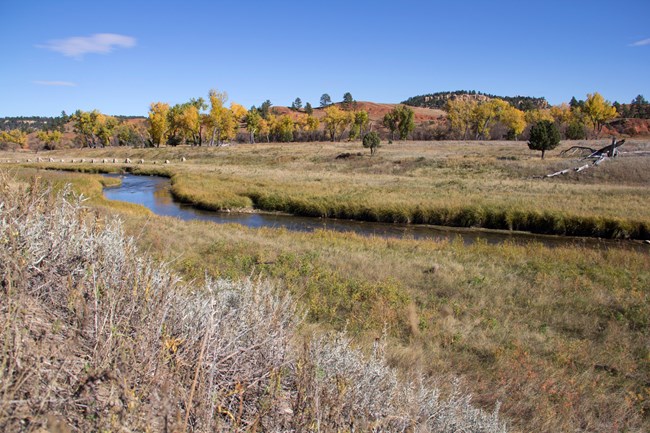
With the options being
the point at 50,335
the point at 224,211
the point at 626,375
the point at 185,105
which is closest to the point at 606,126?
the point at 185,105

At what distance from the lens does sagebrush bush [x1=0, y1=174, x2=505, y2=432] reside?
299 cm

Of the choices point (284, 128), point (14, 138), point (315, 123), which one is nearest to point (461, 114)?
point (315, 123)

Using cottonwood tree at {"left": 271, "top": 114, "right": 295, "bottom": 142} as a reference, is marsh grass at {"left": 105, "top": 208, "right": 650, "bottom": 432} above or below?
below

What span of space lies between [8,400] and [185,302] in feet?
7.20

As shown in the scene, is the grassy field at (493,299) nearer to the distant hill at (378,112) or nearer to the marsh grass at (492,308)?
the marsh grass at (492,308)

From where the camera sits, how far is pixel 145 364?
3.48m

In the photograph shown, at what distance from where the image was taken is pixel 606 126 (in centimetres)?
10431

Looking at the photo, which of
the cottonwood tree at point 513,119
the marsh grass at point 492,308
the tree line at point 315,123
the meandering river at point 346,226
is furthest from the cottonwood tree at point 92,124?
the marsh grass at point 492,308

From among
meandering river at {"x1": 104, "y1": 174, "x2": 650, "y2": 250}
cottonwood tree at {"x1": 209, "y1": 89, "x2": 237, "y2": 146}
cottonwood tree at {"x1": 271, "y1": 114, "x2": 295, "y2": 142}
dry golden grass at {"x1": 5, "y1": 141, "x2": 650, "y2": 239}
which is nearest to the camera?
meandering river at {"x1": 104, "y1": 174, "x2": 650, "y2": 250}

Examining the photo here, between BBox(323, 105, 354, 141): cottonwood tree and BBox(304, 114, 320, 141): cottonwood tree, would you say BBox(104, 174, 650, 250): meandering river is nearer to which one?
BBox(323, 105, 354, 141): cottonwood tree

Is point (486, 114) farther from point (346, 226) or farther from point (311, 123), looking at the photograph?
point (346, 226)

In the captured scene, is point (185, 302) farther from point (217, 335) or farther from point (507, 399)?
point (507, 399)

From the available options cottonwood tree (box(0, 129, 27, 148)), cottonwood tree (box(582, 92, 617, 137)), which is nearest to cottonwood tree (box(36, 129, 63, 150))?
cottonwood tree (box(0, 129, 27, 148))

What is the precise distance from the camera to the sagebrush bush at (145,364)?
299cm
